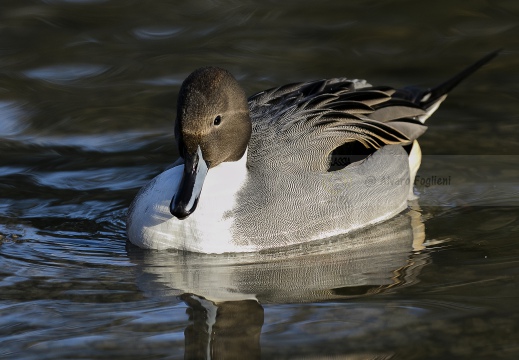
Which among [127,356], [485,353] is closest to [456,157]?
[485,353]

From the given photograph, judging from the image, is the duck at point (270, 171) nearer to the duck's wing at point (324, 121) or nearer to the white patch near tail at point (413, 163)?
the duck's wing at point (324, 121)

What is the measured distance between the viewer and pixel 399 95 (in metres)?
6.76

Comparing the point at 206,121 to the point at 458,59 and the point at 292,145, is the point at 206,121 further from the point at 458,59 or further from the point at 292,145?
the point at 458,59

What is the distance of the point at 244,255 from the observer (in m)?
5.44

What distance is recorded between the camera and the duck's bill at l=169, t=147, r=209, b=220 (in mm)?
5137

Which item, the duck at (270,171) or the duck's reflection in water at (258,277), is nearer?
the duck's reflection in water at (258,277)

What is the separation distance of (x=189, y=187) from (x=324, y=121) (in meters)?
1.11

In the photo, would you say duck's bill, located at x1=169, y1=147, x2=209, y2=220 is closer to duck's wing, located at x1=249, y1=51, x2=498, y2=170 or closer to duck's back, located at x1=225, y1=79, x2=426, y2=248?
duck's back, located at x1=225, y1=79, x2=426, y2=248

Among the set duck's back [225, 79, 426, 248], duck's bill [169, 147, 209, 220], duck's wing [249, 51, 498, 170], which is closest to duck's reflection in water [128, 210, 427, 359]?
duck's back [225, 79, 426, 248]

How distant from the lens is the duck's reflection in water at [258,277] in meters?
4.33

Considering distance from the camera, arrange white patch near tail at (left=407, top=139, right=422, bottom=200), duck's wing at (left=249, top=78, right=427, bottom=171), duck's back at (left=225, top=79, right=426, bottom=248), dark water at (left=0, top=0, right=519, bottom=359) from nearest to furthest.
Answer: dark water at (left=0, top=0, right=519, bottom=359), duck's back at (left=225, top=79, right=426, bottom=248), duck's wing at (left=249, top=78, right=427, bottom=171), white patch near tail at (left=407, top=139, right=422, bottom=200)

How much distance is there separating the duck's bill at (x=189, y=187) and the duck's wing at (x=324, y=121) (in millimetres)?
504

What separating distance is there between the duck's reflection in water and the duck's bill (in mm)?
328

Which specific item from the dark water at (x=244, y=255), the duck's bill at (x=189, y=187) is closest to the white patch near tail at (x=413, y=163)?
the dark water at (x=244, y=255)
